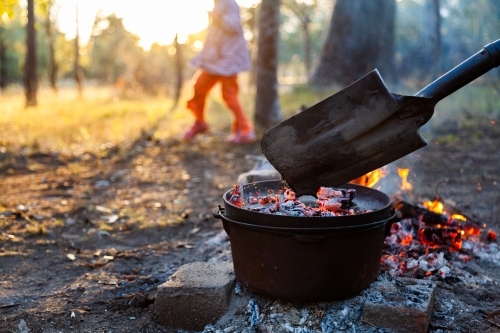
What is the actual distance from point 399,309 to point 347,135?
952mm

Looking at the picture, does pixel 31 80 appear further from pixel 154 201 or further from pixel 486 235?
pixel 486 235

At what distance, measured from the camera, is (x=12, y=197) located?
546 centimetres

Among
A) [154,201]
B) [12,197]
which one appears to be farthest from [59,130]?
[154,201]

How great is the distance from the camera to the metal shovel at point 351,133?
2607 millimetres

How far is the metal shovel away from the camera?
2.61 metres

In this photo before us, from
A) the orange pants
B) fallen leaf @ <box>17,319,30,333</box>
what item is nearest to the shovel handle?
fallen leaf @ <box>17,319,30,333</box>

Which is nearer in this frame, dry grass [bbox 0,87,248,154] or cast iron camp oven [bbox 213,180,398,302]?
cast iron camp oven [bbox 213,180,398,302]

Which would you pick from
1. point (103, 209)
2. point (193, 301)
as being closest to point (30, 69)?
point (103, 209)

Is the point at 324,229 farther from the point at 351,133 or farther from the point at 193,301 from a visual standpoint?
the point at 193,301

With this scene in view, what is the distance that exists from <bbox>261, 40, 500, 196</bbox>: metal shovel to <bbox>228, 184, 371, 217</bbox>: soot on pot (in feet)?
0.50

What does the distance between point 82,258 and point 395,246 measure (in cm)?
242

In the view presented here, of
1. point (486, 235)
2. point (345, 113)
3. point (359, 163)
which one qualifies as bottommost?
point (486, 235)

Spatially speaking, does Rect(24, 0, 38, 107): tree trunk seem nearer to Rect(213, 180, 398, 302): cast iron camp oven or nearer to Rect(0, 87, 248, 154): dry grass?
Rect(0, 87, 248, 154): dry grass

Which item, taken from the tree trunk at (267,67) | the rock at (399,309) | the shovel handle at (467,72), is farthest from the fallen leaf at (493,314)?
the tree trunk at (267,67)
